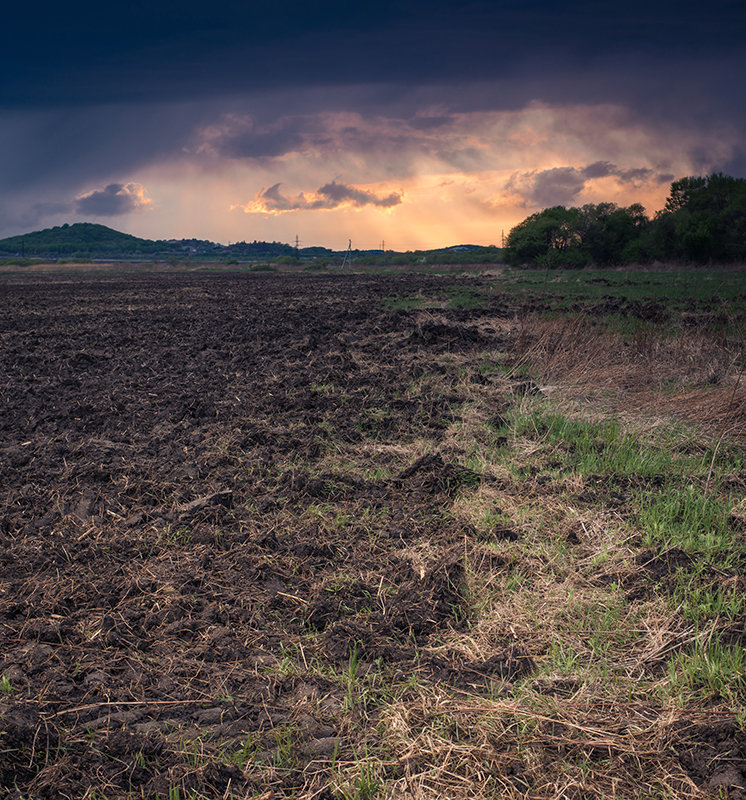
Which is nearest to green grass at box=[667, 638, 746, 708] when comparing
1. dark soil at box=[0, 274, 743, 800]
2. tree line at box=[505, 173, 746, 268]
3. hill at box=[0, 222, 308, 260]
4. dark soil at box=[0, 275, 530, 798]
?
dark soil at box=[0, 274, 743, 800]

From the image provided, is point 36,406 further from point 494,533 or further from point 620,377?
point 620,377

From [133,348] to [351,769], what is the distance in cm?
1212

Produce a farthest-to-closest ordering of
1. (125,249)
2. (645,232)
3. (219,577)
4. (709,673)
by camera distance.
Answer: (125,249) → (645,232) → (219,577) → (709,673)

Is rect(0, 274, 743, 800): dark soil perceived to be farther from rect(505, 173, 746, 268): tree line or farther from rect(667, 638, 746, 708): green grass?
rect(505, 173, 746, 268): tree line

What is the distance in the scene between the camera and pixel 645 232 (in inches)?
2479

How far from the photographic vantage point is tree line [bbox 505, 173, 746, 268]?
2032 inches

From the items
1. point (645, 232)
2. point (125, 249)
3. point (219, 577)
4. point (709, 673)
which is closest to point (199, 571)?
point (219, 577)

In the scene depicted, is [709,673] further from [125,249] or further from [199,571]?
[125,249]

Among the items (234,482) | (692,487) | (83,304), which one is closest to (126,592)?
(234,482)

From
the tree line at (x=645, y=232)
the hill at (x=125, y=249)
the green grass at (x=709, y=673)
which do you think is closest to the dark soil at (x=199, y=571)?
the green grass at (x=709, y=673)

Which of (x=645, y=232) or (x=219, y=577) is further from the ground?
(x=645, y=232)

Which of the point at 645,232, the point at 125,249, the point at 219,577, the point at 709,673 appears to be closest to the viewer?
the point at 709,673

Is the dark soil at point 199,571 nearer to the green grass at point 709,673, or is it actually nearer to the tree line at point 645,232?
the green grass at point 709,673

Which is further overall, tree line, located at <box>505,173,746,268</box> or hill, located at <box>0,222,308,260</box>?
hill, located at <box>0,222,308,260</box>
